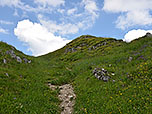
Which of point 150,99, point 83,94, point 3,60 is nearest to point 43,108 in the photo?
point 83,94

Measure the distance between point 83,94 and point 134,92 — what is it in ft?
15.3

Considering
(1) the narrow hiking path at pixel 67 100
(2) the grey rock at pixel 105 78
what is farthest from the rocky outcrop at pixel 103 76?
(1) the narrow hiking path at pixel 67 100

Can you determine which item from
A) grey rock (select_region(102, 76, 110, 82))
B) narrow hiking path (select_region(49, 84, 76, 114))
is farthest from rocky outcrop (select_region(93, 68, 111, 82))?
narrow hiking path (select_region(49, 84, 76, 114))

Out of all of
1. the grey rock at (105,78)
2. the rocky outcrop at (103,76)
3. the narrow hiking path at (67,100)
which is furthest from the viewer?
the rocky outcrop at (103,76)

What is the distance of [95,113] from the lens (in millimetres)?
7586

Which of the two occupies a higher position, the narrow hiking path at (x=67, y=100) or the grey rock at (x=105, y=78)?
the grey rock at (x=105, y=78)

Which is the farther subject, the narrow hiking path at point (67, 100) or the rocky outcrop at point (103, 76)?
the rocky outcrop at point (103, 76)

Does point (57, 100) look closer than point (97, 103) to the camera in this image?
No

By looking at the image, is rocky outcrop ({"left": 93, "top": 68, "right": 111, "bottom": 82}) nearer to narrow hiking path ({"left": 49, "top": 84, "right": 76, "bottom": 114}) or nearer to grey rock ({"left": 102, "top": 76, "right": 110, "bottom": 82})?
grey rock ({"left": 102, "top": 76, "right": 110, "bottom": 82})

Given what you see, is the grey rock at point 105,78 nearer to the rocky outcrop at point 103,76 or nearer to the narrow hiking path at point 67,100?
the rocky outcrop at point 103,76

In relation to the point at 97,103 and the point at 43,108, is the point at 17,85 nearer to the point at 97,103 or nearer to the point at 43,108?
the point at 43,108

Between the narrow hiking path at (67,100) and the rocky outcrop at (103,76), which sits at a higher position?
the rocky outcrop at (103,76)

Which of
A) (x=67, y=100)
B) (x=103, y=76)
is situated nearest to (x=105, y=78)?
(x=103, y=76)

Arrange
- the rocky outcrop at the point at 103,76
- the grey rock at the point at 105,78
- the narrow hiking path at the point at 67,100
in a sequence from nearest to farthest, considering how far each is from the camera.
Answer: the narrow hiking path at the point at 67,100, the grey rock at the point at 105,78, the rocky outcrop at the point at 103,76
